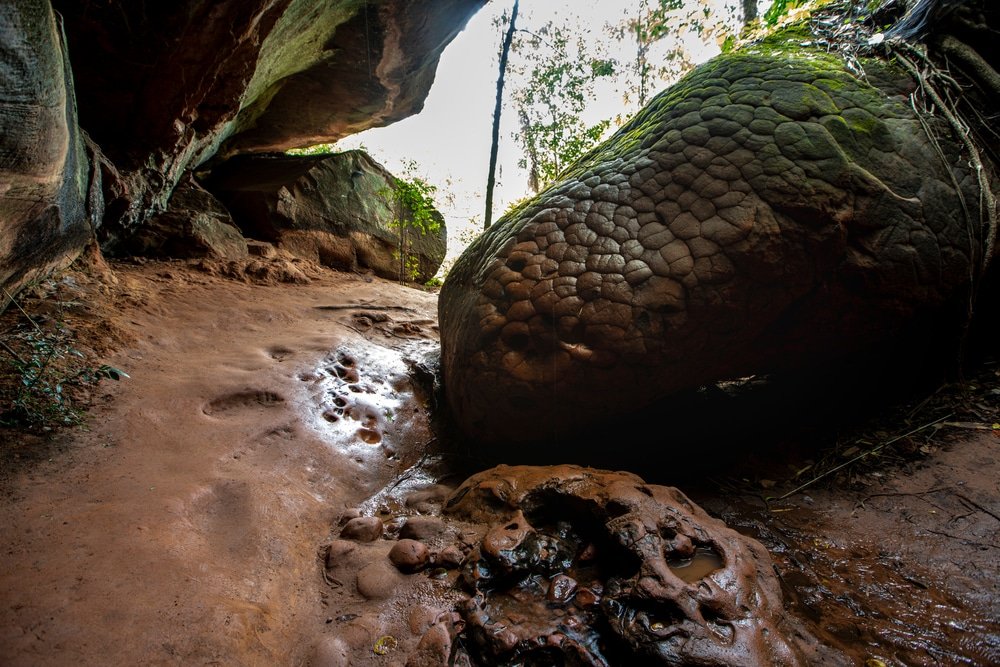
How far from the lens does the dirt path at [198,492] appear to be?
1.12 meters

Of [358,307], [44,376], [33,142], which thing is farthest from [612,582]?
[358,307]

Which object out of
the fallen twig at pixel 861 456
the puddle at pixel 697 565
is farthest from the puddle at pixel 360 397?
the fallen twig at pixel 861 456

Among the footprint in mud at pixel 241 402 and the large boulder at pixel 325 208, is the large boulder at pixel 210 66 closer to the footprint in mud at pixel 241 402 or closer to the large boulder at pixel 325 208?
the large boulder at pixel 325 208

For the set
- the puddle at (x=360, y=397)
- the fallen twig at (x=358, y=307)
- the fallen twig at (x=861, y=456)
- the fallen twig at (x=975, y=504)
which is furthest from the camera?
the fallen twig at (x=358, y=307)

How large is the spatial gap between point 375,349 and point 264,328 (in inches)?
35.5

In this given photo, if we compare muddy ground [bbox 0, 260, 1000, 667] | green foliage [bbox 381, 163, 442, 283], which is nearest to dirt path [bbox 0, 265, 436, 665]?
muddy ground [bbox 0, 260, 1000, 667]

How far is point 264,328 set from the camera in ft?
11.7

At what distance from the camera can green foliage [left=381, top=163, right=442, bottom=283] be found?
23.8ft

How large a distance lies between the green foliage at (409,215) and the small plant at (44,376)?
5391mm

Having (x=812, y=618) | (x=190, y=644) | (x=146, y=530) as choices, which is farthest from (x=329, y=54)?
(x=812, y=618)

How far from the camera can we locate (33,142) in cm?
183

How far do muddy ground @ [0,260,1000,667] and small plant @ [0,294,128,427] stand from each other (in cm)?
6

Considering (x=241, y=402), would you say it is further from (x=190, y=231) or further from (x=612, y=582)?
(x=190, y=231)

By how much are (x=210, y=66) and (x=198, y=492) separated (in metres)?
3.96
